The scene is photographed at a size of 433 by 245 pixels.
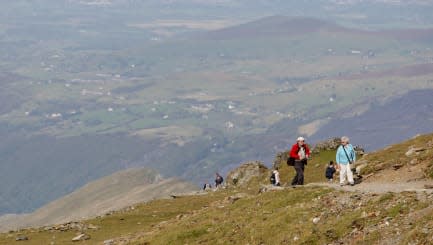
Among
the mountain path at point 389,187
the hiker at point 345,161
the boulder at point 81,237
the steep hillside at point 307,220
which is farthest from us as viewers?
the boulder at point 81,237

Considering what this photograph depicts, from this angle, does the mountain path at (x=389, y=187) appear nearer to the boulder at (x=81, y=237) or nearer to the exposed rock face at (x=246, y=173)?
the boulder at (x=81, y=237)

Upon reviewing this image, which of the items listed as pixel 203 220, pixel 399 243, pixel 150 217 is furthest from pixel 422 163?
pixel 150 217

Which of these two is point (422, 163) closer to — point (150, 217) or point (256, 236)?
point (256, 236)

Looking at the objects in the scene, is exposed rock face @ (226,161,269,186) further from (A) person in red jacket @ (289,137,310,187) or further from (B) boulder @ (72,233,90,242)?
(A) person in red jacket @ (289,137,310,187)

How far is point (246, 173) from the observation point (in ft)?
318

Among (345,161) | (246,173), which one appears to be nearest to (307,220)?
(345,161)

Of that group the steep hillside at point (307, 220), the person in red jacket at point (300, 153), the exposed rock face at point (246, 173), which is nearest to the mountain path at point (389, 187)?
the steep hillside at point (307, 220)

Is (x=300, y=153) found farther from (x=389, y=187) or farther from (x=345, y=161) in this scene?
(x=389, y=187)

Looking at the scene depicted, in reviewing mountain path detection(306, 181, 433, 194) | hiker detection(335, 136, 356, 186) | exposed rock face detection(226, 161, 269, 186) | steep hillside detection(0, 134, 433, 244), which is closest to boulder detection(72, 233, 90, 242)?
steep hillside detection(0, 134, 433, 244)

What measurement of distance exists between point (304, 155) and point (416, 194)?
46.2 feet

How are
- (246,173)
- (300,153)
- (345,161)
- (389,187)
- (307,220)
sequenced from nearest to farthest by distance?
(307,220) < (389,187) < (345,161) < (300,153) < (246,173)

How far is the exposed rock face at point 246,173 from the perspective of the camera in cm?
9488

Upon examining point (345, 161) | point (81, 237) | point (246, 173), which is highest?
point (345, 161)

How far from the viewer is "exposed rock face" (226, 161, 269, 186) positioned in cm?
9488
